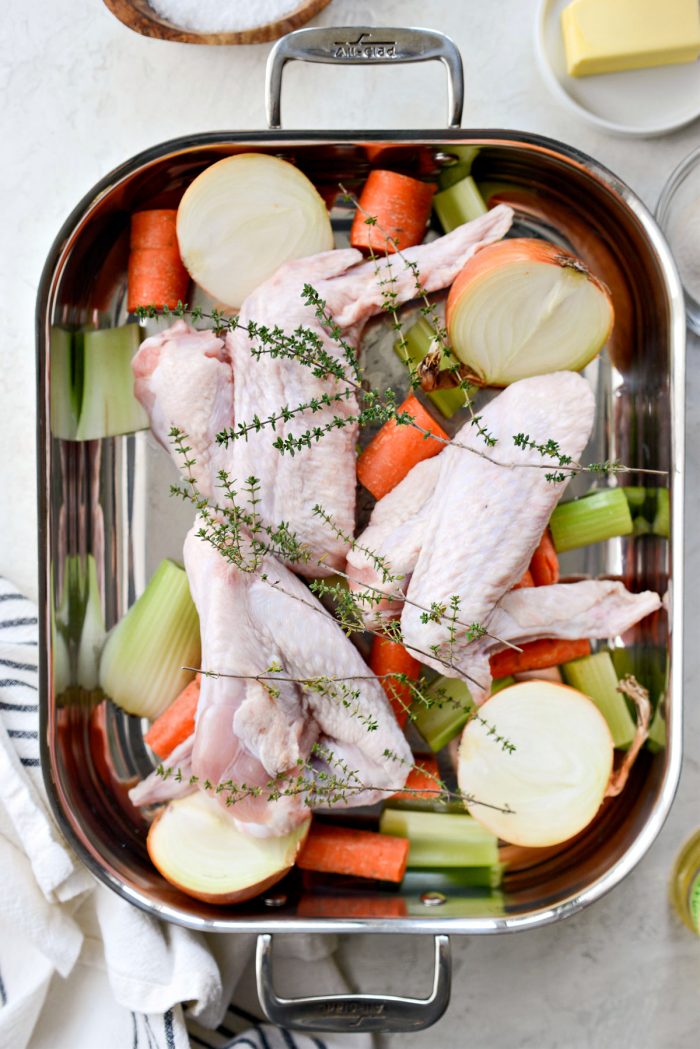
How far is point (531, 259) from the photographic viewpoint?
138 cm

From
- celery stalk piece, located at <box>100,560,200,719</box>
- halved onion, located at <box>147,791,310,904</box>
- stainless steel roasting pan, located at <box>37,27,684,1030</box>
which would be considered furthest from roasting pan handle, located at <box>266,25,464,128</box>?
halved onion, located at <box>147,791,310,904</box>

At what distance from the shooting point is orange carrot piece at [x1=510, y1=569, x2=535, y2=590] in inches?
58.9

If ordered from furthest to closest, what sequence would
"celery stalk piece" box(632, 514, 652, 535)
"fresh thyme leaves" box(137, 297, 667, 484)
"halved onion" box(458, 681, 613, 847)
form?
"celery stalk piece" box(632, 514, 652, 535) → "halved onion" box(458, 681, 613, 847) → "fresh thyme leaves" box(137, 297, 667, 484)

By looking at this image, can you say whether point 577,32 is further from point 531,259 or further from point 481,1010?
point 481,1010

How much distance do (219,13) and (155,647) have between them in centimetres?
108

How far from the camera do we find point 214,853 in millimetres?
1440

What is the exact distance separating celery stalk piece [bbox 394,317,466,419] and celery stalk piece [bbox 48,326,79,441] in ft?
1.81

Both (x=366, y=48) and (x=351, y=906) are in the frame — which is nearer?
(x=366, y=48)

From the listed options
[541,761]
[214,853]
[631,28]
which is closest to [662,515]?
[541,761]

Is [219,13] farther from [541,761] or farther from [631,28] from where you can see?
[541,761]

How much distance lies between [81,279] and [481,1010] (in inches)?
57.2

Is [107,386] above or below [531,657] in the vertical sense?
above

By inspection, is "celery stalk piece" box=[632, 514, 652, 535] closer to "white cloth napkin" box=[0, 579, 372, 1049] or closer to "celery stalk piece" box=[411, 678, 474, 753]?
"celery stalk piece" box=[411, 678, 474, 753]

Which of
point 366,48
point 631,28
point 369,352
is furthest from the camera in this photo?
point 369,352
